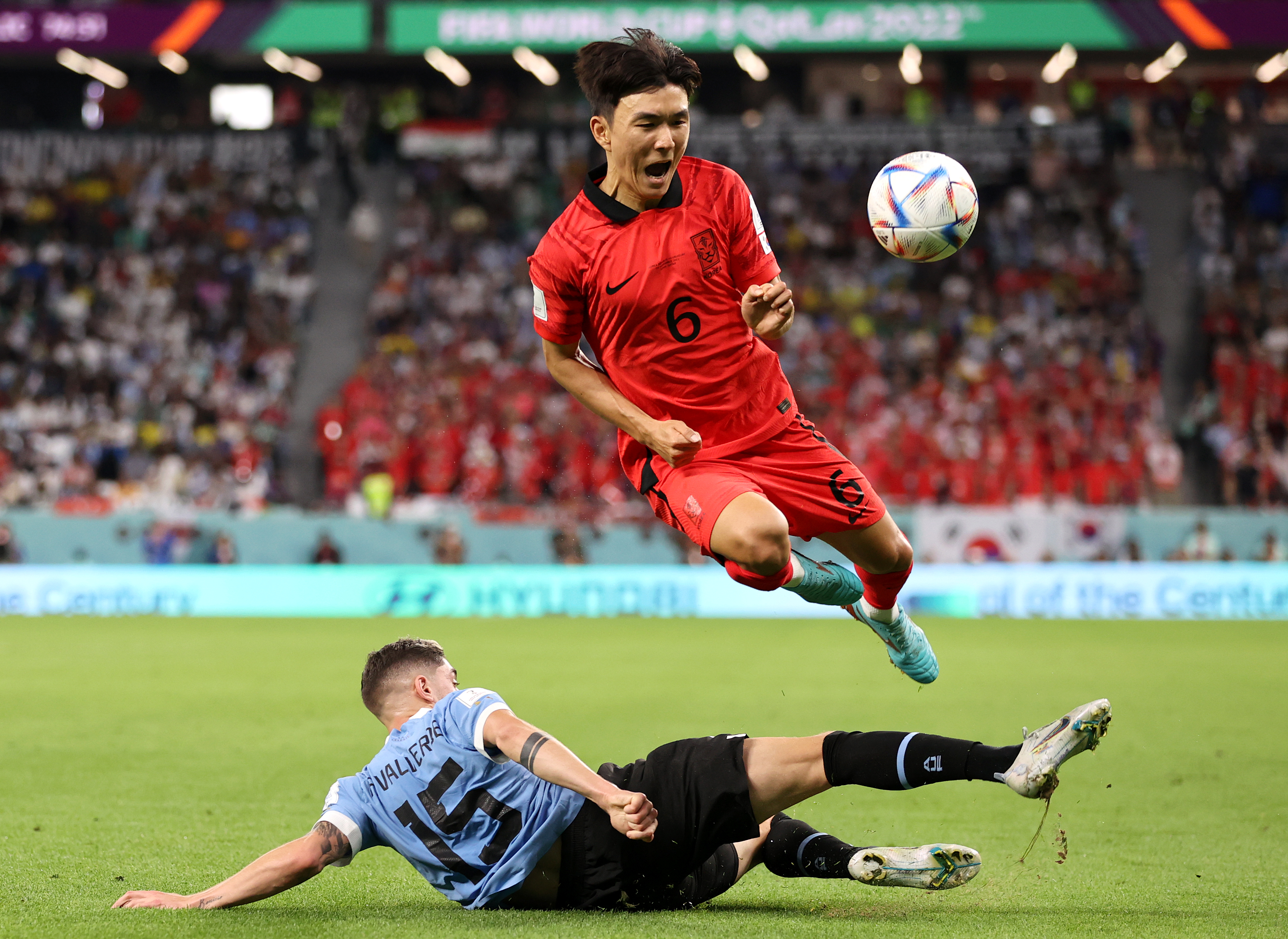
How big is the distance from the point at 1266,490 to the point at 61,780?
1674cm

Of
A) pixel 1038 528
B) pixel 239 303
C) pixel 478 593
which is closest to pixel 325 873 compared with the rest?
pixel 478 593

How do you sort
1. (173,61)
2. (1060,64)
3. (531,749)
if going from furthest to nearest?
(173,61) → (1060,64) → (531,749)

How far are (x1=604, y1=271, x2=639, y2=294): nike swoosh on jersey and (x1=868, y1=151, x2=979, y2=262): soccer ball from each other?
3.48ft

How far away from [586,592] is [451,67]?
13.7 metres

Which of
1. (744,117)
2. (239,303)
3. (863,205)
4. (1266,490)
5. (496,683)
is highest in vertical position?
(744,117)

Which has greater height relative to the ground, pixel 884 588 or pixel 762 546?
pixel 762 546

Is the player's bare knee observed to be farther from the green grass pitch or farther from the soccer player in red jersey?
the green grass pitch

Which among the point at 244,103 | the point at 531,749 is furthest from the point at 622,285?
the point at 244,103

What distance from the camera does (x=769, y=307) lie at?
17.0 feet

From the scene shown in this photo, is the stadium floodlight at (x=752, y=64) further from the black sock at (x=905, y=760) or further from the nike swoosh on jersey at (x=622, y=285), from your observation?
the black sock at (x=905, y=760)

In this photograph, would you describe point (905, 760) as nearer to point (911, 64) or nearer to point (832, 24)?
point (832, 24)

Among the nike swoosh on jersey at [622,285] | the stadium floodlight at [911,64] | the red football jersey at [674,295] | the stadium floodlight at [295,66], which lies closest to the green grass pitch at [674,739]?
the red football jersey at [674,295]

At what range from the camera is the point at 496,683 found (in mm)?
11562

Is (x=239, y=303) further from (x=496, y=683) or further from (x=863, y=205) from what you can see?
(x=496, y=683)
